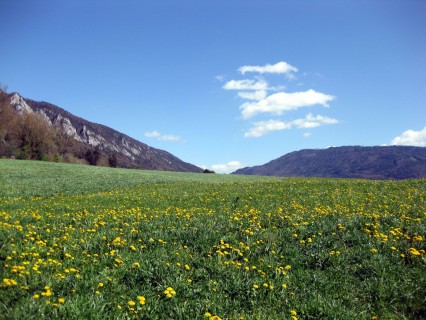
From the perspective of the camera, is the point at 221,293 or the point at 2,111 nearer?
the point at 221,293

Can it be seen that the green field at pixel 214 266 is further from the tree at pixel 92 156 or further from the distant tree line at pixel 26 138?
the tree at pixel 92 156

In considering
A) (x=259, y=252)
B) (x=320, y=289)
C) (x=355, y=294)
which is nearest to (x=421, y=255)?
(x=355, y=294)

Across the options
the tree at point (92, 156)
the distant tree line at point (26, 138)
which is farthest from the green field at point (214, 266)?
the tree at point (92, 156)

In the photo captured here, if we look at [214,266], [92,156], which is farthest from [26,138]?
[214,266]

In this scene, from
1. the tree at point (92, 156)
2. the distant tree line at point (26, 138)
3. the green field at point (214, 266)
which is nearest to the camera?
the green field at point (214, 266)

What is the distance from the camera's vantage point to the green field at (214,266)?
199 inches

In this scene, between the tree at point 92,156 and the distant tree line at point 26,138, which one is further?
the tree at point 92,156

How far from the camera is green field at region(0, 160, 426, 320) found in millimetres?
5051

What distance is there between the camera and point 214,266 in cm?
651

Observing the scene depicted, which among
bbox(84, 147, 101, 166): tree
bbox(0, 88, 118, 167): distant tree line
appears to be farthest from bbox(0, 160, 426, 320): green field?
bbox(84, 147, 101, 166): tree

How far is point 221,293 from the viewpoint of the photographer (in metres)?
5.59

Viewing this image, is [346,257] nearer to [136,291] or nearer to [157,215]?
[136,291]

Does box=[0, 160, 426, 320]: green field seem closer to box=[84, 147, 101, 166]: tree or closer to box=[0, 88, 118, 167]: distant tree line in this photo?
box=[0, 88, 118, 167]: distant tree line

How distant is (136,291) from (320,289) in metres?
3.53
